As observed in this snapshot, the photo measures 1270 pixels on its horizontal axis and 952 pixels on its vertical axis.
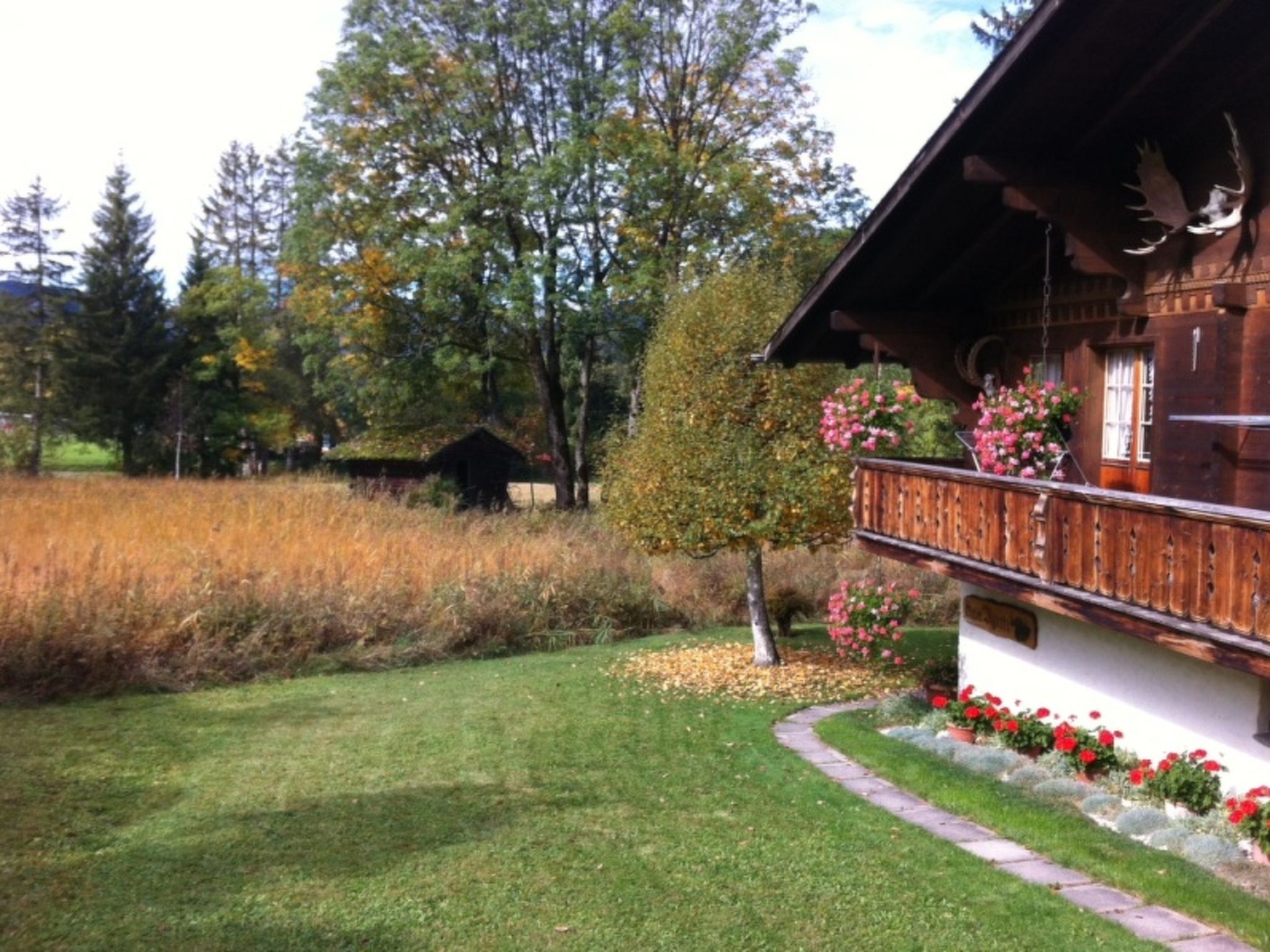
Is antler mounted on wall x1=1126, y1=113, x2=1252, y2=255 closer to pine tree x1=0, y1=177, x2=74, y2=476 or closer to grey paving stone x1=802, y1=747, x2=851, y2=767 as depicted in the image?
grey paving stone x1=802, y1=747, x2=851, y2=767

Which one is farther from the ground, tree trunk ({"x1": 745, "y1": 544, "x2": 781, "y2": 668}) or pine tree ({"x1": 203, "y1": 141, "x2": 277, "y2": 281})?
pine tree ({"x1": 203, "y1": 141, "x2": 277, "y2": 281})

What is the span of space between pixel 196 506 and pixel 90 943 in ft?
51.2

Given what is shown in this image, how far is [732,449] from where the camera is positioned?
14.2m

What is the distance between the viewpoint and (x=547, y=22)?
1243 inches

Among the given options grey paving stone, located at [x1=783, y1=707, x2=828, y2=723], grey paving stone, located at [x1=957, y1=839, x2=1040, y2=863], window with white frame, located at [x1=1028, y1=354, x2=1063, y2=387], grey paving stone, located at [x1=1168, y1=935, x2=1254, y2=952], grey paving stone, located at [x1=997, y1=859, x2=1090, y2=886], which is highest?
window with white frame, located at [x1=1028, y1=354, x2=1063, y2=387]

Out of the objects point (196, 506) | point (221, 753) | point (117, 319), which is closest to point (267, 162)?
point (117, 319)

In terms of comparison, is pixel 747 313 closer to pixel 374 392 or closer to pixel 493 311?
pixel 493 311

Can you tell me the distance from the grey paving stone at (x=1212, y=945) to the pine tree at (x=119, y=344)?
47927 mm

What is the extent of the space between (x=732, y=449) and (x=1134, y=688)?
6.22 m

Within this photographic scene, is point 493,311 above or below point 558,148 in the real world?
below

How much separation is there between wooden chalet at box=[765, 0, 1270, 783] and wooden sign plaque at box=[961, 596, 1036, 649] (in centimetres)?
9

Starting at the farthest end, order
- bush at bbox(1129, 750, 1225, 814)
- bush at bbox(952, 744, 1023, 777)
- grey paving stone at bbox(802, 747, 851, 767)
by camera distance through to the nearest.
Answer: grey paving stone at bbox(802, 747, 851, 767) < bush at bbox(952, 744, 1023, 777) < bush at bbox(1129, 750, 1225, 814)

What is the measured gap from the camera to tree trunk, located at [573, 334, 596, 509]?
33.0 m

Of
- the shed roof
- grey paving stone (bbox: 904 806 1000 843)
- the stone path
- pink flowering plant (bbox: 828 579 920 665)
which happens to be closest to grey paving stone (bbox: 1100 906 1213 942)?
the stone path
